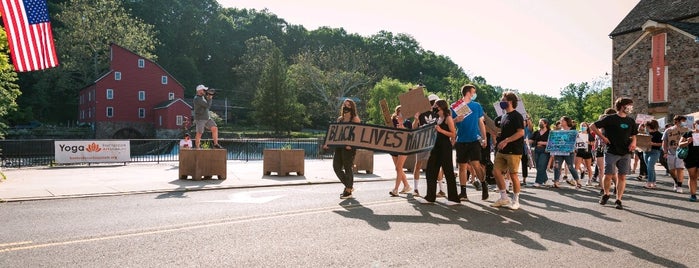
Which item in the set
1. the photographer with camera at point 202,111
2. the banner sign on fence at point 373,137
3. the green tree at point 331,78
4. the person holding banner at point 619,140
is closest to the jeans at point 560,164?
the person holding banner at point 619,140

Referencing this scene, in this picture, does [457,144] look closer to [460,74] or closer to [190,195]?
[190,195]

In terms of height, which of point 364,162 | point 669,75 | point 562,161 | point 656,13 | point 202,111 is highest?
point 656,13

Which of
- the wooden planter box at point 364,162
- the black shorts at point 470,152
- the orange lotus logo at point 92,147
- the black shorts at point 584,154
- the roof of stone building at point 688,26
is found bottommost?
the wooden planter box at point 364,162

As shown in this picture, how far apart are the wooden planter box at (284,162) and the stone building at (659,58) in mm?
27878

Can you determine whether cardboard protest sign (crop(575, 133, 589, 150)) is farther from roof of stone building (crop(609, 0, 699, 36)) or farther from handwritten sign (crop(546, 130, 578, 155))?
roof of stone building (crop(609, 0, 699, 36))

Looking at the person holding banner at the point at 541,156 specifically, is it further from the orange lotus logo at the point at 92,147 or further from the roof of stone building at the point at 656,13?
the roof of stone building at the point at 656,13

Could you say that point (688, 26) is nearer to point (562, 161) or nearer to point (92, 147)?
point (562, 161)

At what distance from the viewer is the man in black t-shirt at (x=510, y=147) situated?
8.02 metres

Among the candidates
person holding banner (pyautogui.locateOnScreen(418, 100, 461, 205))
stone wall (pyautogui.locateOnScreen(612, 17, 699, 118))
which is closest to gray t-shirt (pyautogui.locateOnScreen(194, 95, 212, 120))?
person holding banner (pyautogui.locateOnScreen(418, 100, 461, 205))

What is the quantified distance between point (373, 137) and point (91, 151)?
46.7 feet

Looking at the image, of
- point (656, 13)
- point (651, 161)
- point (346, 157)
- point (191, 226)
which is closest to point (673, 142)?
point (651, 161)

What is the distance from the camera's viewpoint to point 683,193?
36.5 ft

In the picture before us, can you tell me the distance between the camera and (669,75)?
105ft

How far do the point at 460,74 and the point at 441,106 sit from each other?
4074 inches
